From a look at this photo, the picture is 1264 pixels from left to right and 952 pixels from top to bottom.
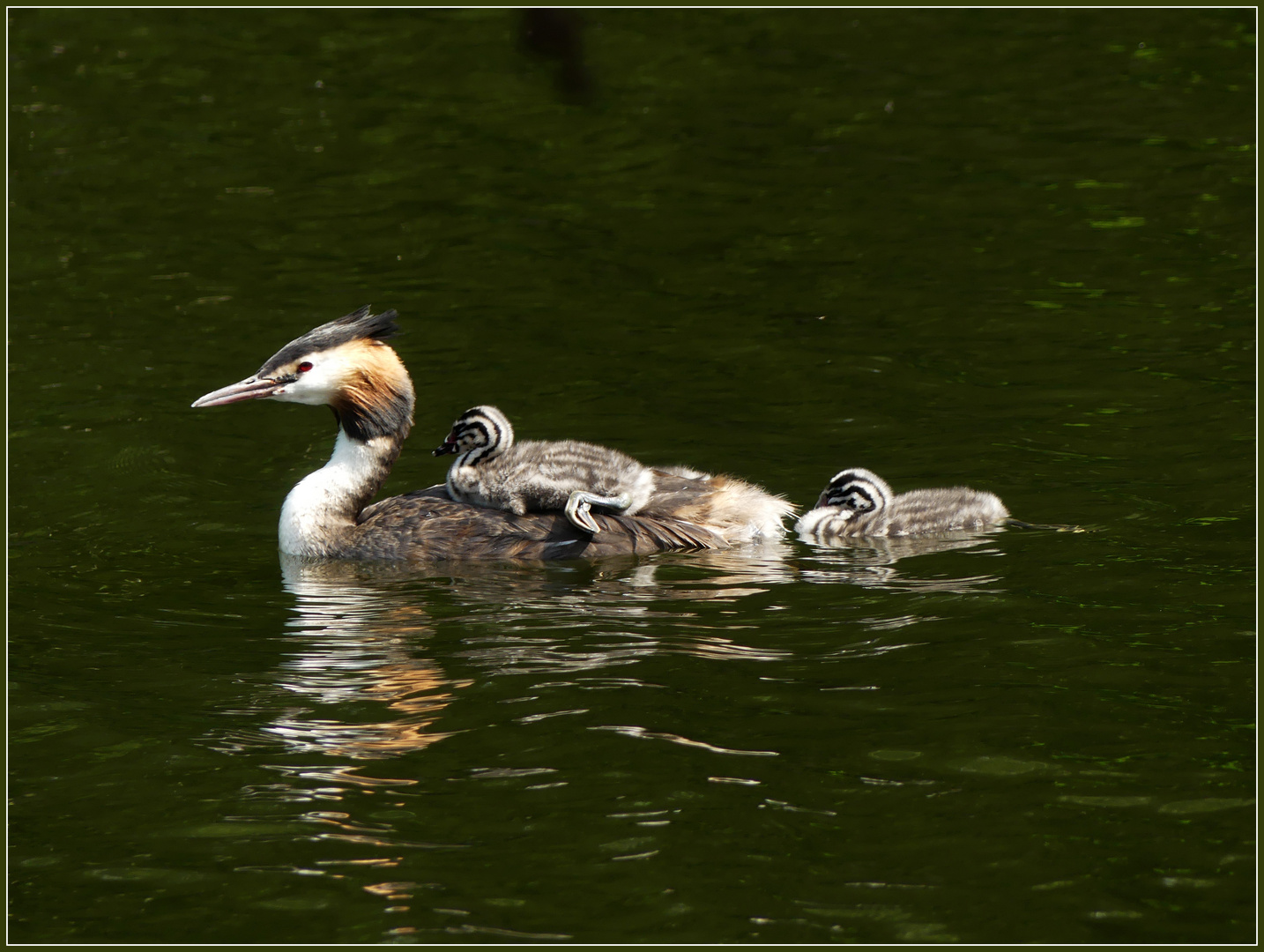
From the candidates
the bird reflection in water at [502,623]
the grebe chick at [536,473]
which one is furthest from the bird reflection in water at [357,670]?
the grebe chick at [536,473]

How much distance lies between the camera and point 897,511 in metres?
9.27

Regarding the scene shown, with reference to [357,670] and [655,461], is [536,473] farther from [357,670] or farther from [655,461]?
[357,670]

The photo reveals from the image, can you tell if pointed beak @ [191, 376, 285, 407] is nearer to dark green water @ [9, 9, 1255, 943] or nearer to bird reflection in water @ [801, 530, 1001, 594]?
dark green water @ [9, 9, 1255, 943]

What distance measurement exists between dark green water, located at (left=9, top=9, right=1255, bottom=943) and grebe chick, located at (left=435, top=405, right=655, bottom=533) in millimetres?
426

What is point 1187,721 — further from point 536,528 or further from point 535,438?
point 535,438

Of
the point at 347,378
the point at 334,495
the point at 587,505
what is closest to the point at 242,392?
the point at 347,378

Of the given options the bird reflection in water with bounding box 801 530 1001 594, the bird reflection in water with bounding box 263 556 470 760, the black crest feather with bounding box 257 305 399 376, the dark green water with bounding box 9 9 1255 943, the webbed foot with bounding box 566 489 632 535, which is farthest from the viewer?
the black crest feather with bounding box 257 305 399 376

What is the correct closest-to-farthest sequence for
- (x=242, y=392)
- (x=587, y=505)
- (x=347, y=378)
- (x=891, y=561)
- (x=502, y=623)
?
(x=502, y=623) → (x=891, y=561) → (x=587, y=505) → (x=242, y=392) → (x=347, y=378)

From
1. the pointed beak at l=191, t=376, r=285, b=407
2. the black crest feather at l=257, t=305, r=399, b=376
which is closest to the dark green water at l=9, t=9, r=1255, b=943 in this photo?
the pointed beak at l=191, t=376, r=285, b=407

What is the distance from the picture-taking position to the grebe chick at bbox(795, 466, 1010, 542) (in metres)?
9.17

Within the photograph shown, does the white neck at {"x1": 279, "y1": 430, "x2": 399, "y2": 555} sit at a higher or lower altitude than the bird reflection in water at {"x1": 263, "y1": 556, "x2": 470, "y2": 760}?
higher

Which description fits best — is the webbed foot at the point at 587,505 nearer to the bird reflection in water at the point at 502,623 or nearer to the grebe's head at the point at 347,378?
the bird reflection in water at the point at 502,623

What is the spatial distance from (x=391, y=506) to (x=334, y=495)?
34 centimetres

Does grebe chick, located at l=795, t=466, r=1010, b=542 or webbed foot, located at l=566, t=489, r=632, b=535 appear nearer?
webbed foot, located at l=566, t=489, r=632, b=535
